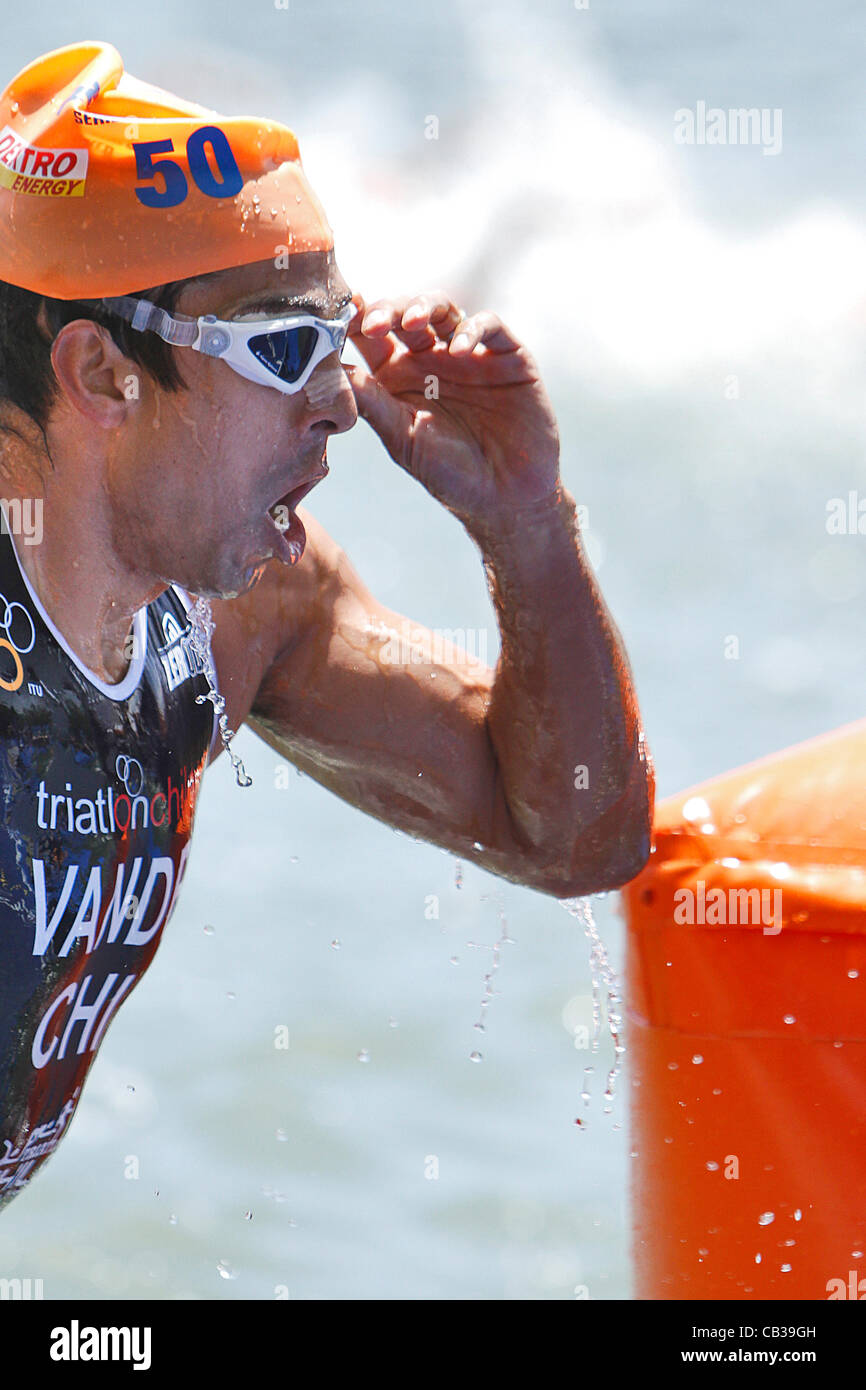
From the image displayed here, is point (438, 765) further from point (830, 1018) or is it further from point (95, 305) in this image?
point (95, 305)

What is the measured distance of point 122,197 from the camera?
5.44 ft

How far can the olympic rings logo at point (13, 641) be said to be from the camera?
1.62 meters

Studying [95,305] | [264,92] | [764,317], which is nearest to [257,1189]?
[95,305]

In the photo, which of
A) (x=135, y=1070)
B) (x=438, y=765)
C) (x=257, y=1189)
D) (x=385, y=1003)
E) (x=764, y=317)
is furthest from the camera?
(x=764, y=317)

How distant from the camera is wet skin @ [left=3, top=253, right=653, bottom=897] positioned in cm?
169

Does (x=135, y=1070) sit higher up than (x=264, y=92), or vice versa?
(x=264, y=92)

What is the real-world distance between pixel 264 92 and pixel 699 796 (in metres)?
8.23

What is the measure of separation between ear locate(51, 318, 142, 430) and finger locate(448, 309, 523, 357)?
40 cm

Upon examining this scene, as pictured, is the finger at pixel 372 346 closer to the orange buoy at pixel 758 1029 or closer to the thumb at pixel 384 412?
the thumb at pixel 384 412

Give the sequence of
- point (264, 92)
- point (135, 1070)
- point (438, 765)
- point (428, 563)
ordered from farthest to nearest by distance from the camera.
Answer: point (264, 92)
point (428, 563)
point (135, 1070)
point (438, 765)

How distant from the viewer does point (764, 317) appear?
8.48 m

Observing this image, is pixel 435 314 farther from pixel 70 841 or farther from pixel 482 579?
pixel 482 579

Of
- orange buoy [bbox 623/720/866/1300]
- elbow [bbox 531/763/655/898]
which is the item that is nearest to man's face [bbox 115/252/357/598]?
elbow [bbox 531/763/655/898]

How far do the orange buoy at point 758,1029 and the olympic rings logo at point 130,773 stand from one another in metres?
0.74
